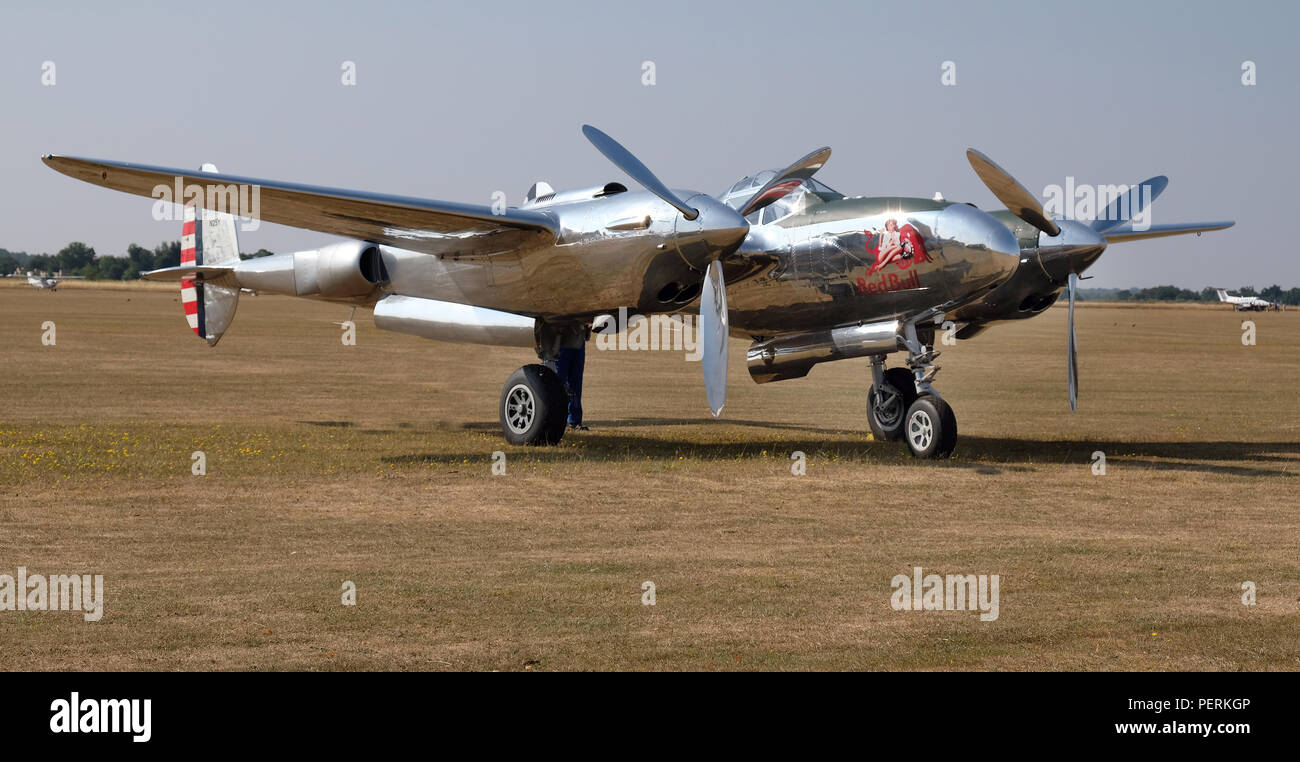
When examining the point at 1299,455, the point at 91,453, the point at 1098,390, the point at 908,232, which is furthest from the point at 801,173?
the point at 1098,390

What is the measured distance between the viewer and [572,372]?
19922 mm

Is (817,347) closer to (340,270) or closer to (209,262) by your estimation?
(340,270)

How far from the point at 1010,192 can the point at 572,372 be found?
23.8 ft

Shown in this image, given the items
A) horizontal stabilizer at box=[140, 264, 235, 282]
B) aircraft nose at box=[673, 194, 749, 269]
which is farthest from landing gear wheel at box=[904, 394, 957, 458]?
horizontal stabilizer at box=[140, 264, 235, 282]

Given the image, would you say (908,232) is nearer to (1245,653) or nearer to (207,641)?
(1245,653)

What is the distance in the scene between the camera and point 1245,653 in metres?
7.24

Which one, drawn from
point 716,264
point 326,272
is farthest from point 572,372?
point 716,264

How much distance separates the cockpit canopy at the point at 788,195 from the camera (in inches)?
663

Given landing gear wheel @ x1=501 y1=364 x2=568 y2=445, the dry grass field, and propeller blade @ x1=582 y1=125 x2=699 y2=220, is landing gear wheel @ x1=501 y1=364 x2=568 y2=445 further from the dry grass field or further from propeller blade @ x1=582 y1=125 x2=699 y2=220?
propeller blade @ x1=582 y1=125 x2=699 y2=220

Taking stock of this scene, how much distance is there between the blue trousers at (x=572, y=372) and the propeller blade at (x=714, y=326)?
13.0 feet

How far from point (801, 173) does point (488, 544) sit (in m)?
8.26

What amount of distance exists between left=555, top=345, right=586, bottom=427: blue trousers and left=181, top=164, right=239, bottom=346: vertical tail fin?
6.87 meters

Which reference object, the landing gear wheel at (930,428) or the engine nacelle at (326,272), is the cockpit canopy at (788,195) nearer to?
the landing gear wheel at (930,428)

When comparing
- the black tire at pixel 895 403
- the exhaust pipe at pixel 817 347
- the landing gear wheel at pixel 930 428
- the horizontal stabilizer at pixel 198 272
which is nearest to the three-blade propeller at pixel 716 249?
the exhaust pipe at pixel 817 347
